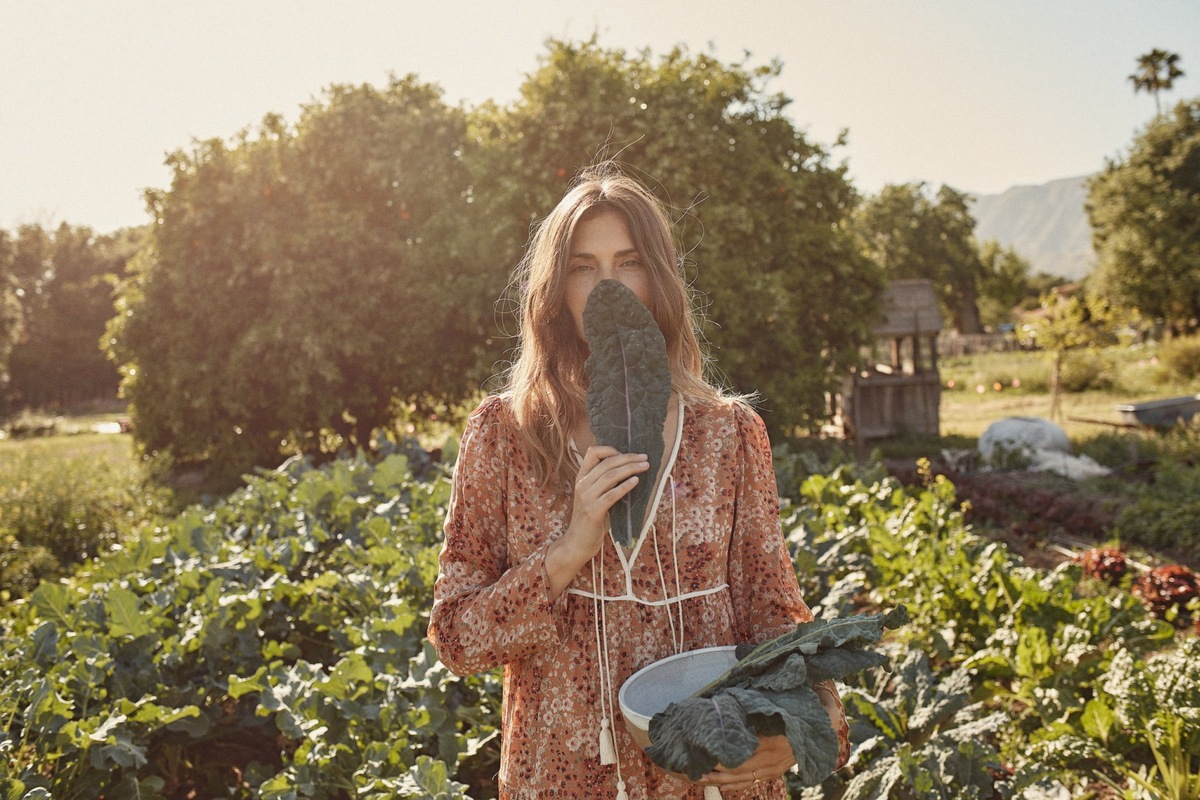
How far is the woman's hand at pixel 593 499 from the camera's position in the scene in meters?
1.44

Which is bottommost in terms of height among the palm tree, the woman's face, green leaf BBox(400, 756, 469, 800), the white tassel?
green leaf BBox(400, 756, 469, 800)

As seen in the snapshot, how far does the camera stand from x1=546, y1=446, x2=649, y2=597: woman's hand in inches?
56.9

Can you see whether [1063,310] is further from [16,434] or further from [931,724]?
[16,434]

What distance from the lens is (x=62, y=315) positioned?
136ft

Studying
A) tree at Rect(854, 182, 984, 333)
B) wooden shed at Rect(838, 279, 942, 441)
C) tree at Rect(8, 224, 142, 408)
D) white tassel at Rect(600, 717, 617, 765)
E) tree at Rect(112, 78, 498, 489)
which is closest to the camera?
white tassel at Rect(600, 717, 617, 765)

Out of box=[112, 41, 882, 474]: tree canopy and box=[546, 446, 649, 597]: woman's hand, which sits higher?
box=[112, 41, 882, 474]: tree canopy

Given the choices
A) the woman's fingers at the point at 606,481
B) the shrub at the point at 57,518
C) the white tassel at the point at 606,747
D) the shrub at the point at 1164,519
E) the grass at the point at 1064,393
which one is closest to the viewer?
the woman's fingers at the point at 606,481

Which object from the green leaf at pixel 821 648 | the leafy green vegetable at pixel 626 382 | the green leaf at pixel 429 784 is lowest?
the green leaf at pixel 429 784

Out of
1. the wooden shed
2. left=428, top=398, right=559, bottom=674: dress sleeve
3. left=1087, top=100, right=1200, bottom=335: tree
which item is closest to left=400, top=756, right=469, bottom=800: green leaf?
left=428, top=398, right=559, bottom=674: dress sleeve

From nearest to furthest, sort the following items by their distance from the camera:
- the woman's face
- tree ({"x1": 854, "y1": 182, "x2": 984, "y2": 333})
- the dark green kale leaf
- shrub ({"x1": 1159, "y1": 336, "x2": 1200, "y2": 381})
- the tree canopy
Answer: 1. the dark green kale leaf
2. the woman's face
3. the tree canopy
4. shrub ({"x1": 1159, "y1": 336, "x2": 1200, "y2": 381})
5. tree ({"x1": 854, "y1": 182, "x2": 984, "y2": 333})

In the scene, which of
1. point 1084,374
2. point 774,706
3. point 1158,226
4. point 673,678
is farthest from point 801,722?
point 1158,226

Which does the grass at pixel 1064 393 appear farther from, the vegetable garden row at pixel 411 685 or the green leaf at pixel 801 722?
the green leaf at pixel 801 722

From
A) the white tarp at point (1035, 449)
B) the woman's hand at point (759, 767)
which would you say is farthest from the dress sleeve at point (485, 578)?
the white tarp at point (1035, 449)

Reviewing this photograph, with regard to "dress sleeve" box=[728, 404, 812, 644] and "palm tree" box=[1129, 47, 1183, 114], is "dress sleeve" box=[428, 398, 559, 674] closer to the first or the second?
"dress sleeve" box=[728, 404, 812, 644]
